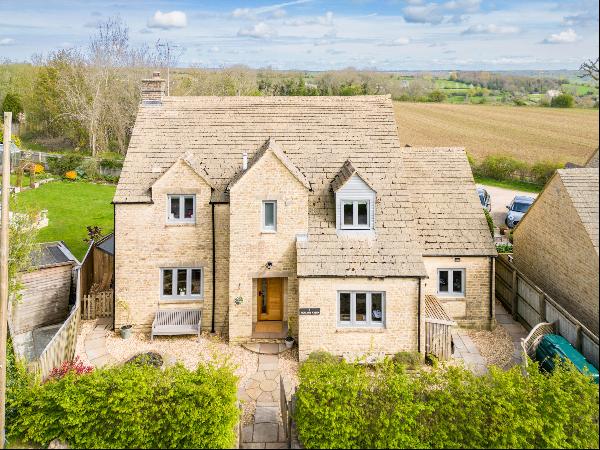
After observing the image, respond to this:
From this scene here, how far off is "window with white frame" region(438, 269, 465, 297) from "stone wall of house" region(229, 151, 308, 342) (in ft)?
21.5

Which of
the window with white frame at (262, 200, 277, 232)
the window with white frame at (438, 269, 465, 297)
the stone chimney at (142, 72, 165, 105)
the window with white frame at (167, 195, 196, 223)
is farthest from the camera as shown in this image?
the stone chimney at (142, 72, 165, 105)

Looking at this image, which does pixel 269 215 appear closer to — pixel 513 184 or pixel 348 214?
pixel 348 214

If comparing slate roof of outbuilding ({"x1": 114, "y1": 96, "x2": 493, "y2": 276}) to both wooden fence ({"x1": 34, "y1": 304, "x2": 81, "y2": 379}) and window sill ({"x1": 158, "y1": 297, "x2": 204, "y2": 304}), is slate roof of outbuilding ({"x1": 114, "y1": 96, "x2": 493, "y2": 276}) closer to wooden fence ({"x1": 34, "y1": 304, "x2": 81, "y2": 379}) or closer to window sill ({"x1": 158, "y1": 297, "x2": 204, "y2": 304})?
window sill ({"x1": 158, "y1": 297, "x2": 204, "y2": 304})

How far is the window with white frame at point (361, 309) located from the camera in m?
17.6

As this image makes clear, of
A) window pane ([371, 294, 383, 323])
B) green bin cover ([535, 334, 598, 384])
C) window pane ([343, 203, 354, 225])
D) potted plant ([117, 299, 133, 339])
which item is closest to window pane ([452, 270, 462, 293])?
green bin cover ([535, 334, 598, 384])

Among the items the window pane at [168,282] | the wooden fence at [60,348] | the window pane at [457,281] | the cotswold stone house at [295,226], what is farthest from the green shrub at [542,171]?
the wooden fence at [60,348]

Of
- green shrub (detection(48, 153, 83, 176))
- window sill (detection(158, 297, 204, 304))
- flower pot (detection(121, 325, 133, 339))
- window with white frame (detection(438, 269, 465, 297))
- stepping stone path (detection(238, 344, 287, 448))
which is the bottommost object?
stepping stone path (detection(238, 344, 287, 448))

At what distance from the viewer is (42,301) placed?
67.0ft

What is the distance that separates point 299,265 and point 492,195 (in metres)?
35.6

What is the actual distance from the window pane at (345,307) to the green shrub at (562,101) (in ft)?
312

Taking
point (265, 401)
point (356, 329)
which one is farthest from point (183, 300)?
point (356, 329)

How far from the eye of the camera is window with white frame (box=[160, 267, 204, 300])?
19750 mm

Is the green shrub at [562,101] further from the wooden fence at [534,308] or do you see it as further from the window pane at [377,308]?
the window pane at [377,308]

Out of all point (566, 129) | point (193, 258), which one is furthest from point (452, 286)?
point (566, 129)
